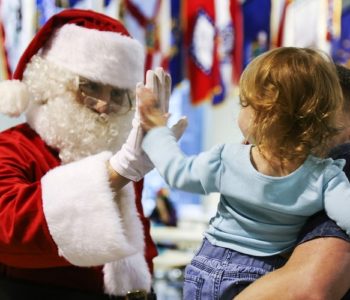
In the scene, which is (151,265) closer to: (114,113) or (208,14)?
(114,113)

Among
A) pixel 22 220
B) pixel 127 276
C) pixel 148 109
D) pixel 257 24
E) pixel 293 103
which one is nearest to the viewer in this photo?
pixel 293 103

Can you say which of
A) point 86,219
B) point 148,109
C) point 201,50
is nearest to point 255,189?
point 148,109

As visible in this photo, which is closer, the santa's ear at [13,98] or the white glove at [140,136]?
the white glove at [140,136]

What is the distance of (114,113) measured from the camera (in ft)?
4.47

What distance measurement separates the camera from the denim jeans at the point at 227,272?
2.92 ft

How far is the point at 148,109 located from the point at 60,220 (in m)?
0.28

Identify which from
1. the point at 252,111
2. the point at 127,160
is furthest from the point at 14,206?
the point at 252,111

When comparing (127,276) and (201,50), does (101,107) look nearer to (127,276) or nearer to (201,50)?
(127,276)

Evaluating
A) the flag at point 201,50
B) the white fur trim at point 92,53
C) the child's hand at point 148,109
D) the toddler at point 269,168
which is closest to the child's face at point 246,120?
the toddler at point 269,168

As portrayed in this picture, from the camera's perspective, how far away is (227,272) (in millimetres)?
892

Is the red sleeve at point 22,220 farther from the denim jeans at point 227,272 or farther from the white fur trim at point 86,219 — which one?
the denim jeans at point 227,272

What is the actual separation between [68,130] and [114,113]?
11cm

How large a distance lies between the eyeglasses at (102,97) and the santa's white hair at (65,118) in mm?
12

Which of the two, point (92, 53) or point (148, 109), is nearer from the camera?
point (148, 109)
